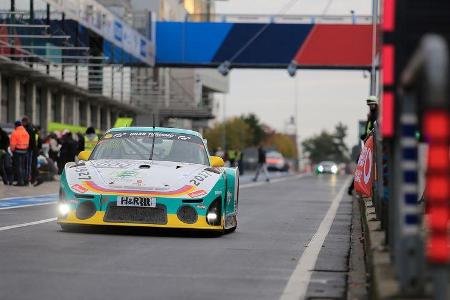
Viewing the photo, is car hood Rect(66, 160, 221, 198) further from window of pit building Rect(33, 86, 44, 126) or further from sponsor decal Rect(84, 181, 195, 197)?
window of pit building Rect(33, 86, 44, 126)

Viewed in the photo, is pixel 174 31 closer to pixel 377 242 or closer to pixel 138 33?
pixel 138 33

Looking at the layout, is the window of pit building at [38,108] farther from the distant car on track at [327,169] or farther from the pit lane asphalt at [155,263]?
the pit lane asphalt at [155,263]

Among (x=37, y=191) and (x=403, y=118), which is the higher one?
(x=403, y=118)

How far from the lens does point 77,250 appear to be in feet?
35.3

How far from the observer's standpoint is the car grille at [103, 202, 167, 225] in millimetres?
12555

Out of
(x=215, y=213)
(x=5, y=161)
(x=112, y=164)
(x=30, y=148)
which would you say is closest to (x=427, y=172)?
(x=215, y=213)

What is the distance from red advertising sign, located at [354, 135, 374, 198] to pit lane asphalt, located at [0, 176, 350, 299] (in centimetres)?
164

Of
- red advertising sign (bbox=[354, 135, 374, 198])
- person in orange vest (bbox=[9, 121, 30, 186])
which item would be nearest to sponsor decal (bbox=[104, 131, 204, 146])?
red advertising sign (bbox=[354, 135, 374, 198])

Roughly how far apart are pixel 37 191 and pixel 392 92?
21.0 metres

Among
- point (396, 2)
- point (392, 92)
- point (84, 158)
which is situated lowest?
point (84, 158)

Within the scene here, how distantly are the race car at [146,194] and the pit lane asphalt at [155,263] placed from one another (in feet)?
0.69

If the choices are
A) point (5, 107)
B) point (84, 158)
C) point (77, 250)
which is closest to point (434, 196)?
point (77, 250)

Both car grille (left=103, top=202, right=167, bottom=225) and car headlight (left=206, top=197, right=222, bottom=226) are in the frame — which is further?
car headlight (left=206, top=197, right=222, bottom=226)

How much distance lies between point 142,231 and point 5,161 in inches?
681
